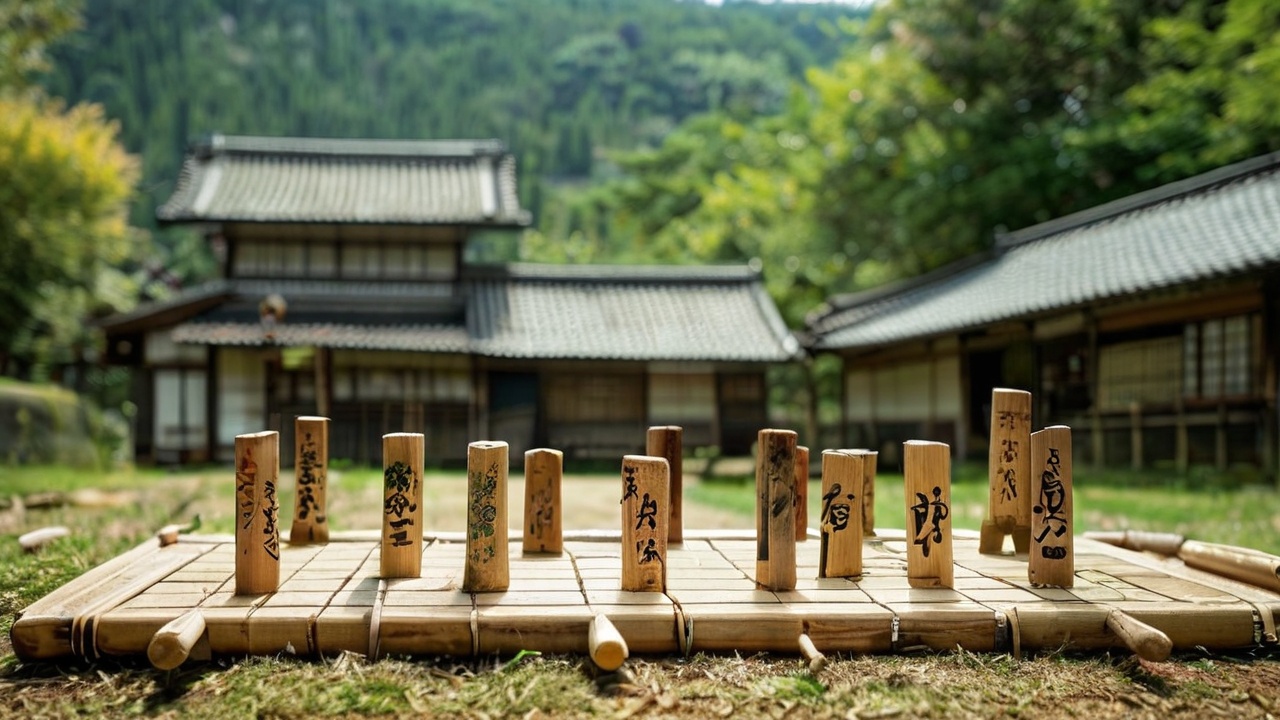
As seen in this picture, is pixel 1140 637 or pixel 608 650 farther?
pixel 1140 637

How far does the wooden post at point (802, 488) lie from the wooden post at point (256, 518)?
2683 mm

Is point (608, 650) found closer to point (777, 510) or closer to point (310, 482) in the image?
point (777, 510)

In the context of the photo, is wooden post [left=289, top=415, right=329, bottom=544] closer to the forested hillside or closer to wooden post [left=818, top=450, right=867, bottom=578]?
wooden post [left=818, top=450, right=867, bottom=578]

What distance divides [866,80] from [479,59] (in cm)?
6175

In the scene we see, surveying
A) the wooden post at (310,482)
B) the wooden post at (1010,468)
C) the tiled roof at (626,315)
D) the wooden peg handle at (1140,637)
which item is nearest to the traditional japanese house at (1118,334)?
the tiled roof at (626,315)

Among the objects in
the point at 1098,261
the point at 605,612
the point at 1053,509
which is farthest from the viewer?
the point at 1098,261

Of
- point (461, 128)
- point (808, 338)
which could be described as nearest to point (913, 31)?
point (808, 338)

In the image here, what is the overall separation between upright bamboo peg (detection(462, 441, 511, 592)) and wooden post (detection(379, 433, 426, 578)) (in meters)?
0.37

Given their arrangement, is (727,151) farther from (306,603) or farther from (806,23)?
(806,23)

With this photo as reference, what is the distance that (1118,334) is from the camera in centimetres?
1211

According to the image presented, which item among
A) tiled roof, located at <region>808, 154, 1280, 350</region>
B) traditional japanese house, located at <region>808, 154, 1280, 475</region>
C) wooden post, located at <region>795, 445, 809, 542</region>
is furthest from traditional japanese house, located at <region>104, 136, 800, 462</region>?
wooden post, located at <region>795, 445, 809, 542</region>

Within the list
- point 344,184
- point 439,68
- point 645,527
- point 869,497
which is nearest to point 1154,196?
point 869,497

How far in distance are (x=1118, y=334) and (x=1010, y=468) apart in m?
9.06

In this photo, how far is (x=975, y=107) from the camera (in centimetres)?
1845
